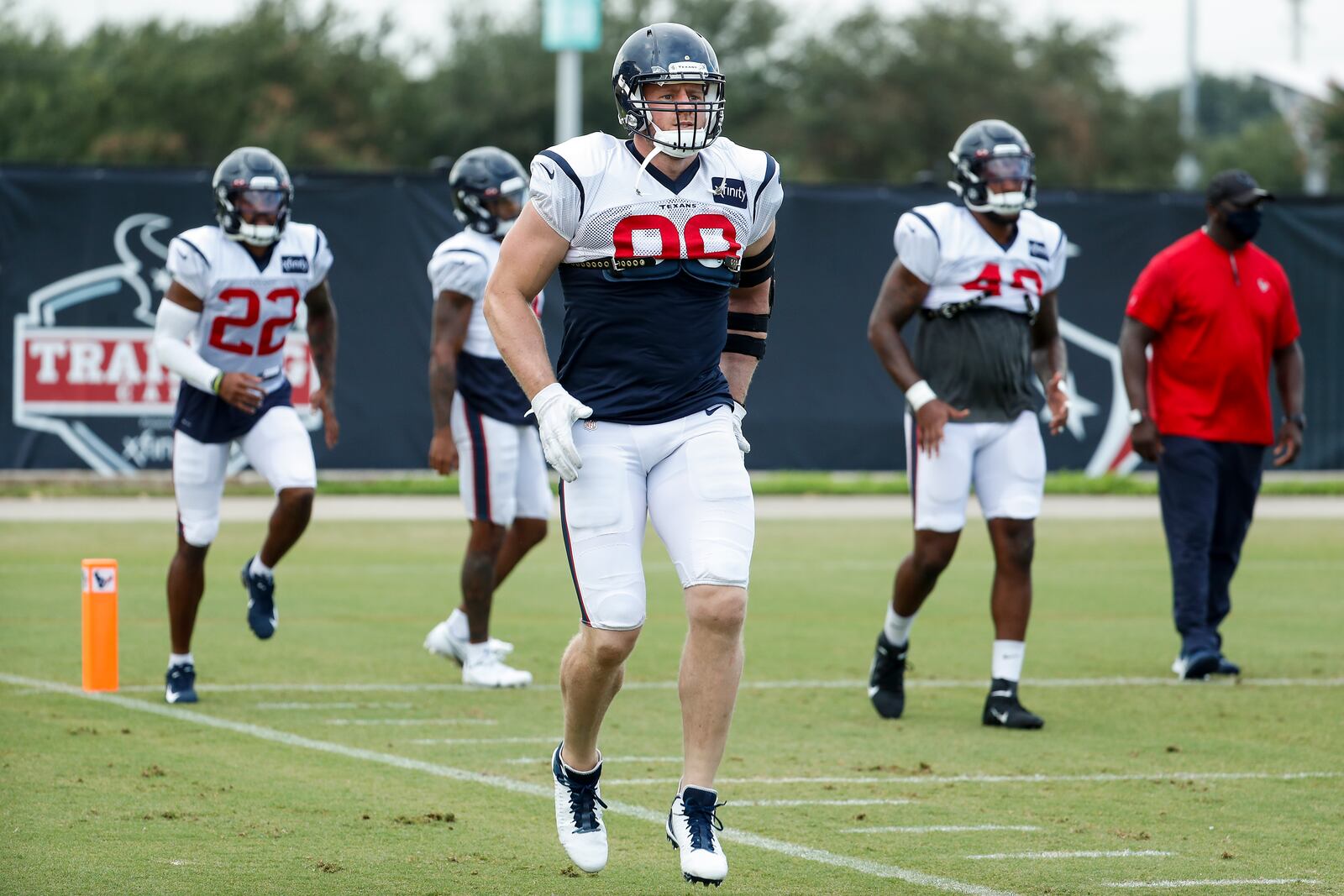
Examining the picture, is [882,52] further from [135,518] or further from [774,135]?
[135,518]

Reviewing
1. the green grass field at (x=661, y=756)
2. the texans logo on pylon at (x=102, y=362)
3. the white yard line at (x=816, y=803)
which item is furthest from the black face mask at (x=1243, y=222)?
the texans logo on pylon at (x=102, y=362)

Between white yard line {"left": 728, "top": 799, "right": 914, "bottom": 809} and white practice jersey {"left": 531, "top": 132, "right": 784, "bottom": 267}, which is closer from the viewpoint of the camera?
white practice jersey {"left": 531, "top": 132, "right": 784, "bottom": 267}

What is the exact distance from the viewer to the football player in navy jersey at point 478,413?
331 inches

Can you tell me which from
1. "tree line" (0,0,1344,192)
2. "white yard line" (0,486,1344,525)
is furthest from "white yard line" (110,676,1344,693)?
"tree line" (0,0,1344,192)

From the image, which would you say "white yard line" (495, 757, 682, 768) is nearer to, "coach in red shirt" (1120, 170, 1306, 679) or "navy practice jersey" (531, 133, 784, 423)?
"navy practice jersey" (531, 133, 784, 423)

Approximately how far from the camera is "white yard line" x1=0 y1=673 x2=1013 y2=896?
5.05 m

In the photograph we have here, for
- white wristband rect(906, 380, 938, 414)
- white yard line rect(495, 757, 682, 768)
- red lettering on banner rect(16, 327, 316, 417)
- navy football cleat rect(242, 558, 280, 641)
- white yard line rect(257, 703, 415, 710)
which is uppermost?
white wristband rect(906, 380, 938, 414)

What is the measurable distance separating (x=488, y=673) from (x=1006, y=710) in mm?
2281

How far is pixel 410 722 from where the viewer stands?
741cm

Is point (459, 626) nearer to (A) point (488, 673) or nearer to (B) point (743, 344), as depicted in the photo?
(A) point (488, 673)

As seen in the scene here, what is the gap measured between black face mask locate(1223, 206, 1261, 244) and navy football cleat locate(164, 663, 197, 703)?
16.0ft

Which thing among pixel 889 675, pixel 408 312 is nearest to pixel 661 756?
pixel 889 675

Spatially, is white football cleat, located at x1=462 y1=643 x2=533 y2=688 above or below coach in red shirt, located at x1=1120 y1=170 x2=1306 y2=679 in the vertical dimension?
below

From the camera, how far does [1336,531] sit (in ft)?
50.0
